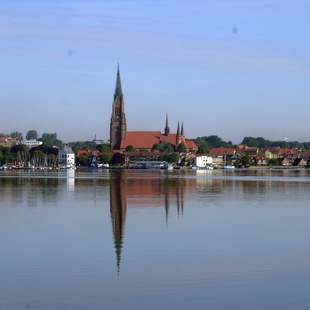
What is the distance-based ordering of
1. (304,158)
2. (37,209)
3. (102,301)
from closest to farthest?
(102,301) < (37,209) < (304,158)

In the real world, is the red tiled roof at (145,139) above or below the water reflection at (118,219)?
above

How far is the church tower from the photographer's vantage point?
146 meters

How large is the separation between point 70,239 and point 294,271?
7019mm

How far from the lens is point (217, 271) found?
14.5 m

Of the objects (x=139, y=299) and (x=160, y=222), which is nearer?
(x=139, y=299)

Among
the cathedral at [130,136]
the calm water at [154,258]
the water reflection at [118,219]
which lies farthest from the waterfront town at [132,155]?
the calm water at [154,258]

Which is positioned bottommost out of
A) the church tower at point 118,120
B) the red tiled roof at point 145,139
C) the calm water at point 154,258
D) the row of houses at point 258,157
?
the calm water at point 154,258

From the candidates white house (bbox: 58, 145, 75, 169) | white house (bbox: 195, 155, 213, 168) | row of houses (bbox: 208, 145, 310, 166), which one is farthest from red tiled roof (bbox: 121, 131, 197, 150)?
white house (bbox: 58, 145, 75, 169)

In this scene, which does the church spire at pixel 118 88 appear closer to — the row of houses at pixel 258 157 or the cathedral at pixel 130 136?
the cathedral at pixel 130 136

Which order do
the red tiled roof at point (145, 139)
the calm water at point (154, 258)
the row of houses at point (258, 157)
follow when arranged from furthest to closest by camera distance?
1. the row of houses at point (258, 157)
2. the red tiled roof at point (145, 139)
3. the calm water at point (154, 258)

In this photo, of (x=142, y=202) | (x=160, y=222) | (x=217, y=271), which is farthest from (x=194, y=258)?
(x=142, y=202)

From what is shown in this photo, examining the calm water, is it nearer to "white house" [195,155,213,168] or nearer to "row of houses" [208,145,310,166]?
"white house" [195,155,213,168]

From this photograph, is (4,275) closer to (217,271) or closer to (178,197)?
(217,271)

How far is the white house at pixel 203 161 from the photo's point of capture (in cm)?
15175
